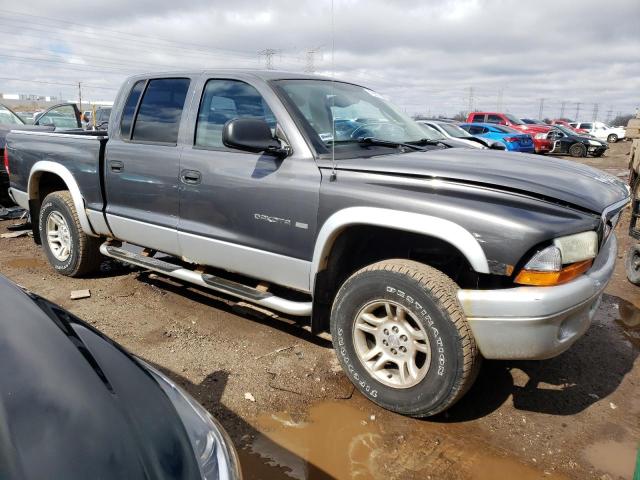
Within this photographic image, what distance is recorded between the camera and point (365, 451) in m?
2.64

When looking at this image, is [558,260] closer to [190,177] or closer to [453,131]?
[190,177]

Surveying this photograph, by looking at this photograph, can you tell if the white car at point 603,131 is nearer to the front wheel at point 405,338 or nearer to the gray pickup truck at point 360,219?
the gray pickup truck at point 360,219

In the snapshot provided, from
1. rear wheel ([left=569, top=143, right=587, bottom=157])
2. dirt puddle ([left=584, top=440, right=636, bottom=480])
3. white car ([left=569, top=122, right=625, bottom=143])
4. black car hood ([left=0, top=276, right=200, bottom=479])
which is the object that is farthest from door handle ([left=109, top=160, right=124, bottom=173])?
A: white car ([left=569, top=122, right=625, bottom=143])

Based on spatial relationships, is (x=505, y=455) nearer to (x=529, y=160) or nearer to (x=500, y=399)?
(x=500, y=399)

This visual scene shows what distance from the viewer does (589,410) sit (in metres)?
3.07

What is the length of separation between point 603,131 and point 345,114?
128 feet

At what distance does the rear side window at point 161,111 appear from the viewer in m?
3.91

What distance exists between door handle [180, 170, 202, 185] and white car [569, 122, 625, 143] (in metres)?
38.1

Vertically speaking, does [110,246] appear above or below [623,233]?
above

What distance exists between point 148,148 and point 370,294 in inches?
89.1

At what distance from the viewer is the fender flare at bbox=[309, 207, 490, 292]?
2.49 m

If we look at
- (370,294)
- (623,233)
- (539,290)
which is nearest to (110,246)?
(370,294)

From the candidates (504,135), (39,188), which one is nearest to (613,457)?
(39,188)

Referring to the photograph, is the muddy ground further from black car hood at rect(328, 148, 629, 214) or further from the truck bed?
black car hood at rect(328, 148, 629, 214)
